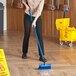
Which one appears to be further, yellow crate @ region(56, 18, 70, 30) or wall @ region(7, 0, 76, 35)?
wall @ region(7, 0, 76, 35)

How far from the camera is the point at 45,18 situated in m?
6.70

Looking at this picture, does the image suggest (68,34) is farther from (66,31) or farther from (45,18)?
(45,18)

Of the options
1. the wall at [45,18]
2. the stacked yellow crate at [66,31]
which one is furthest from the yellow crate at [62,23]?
the wall at [45,18]

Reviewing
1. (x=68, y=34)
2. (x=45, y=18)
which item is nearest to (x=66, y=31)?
(x=68, y=34)

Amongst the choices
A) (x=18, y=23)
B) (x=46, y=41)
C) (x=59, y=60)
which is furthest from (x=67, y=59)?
(x=18, y=23)

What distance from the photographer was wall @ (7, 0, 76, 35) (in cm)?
613

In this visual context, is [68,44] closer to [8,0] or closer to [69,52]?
[69,52]

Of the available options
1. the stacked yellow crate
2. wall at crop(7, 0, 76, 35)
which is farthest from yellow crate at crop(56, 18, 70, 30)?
wall at crop(7, 0, 76, 35)

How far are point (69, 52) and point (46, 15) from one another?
2493 millimetres

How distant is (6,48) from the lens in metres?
4.70

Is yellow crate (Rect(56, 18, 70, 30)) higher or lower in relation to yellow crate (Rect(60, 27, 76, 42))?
higher

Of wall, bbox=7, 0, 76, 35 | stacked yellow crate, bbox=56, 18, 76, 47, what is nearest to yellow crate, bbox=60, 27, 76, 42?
stacked yellow crate, bbox=56, 18, 76, 47

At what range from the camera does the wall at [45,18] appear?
241 inches

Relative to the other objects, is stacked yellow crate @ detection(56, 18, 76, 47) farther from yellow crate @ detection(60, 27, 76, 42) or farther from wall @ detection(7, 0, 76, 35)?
wall @ detection(7, 0, 76, 35)
